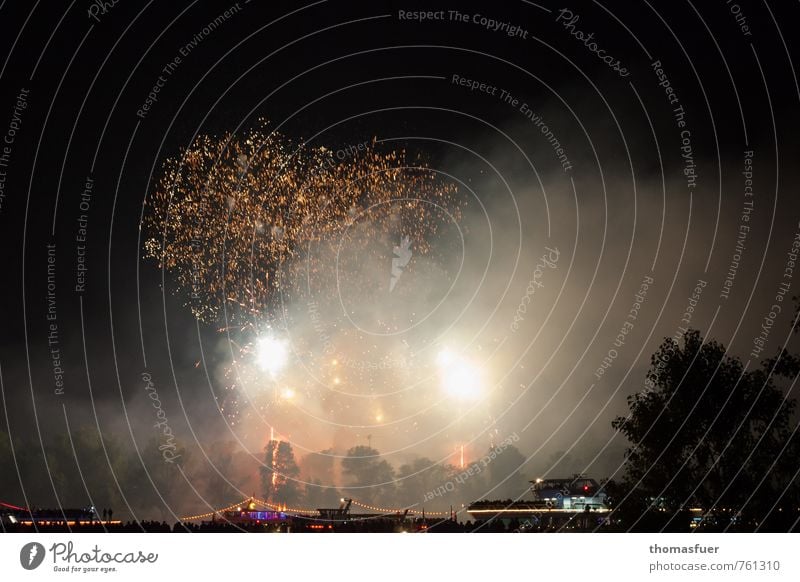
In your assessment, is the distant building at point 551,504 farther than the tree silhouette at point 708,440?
Yes
